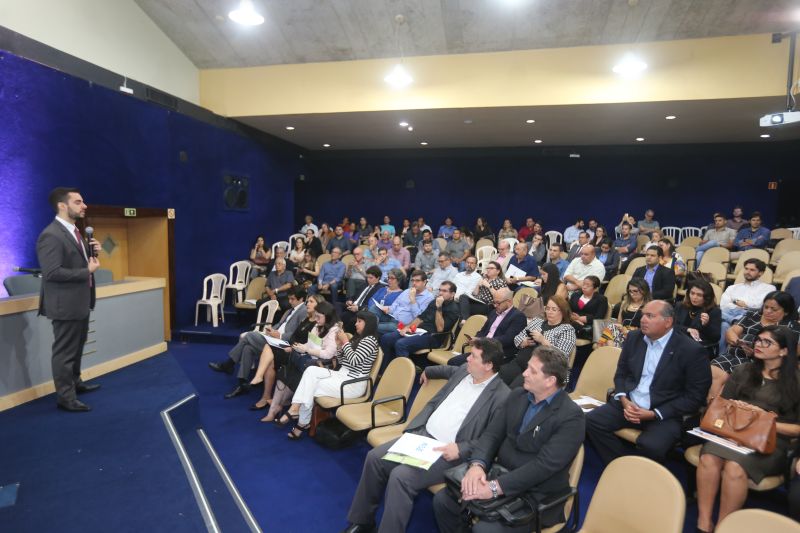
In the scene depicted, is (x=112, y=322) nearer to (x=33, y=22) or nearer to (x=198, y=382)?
(x=198, y=382)

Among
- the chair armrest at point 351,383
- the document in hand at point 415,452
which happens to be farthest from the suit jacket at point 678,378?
the chair armrest at point 351,383

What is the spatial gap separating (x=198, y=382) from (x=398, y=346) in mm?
2242

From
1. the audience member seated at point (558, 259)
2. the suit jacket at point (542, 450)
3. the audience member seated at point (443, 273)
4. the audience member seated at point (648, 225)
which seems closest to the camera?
the suit jacket at point (542, 450)

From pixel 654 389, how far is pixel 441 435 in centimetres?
137

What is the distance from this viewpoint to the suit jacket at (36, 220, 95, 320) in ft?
11.9

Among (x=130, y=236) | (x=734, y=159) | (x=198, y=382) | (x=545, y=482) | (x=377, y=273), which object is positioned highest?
(x=734, y=159)

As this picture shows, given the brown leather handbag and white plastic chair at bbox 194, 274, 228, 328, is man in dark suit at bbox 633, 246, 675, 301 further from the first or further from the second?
white plastic chair at bbox 194, 274, 228, 328

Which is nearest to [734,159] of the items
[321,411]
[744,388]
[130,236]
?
[744,388]

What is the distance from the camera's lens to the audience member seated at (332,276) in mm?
7223

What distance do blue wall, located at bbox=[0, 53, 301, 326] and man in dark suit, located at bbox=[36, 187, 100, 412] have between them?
175 cm

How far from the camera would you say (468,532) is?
2.34 meters

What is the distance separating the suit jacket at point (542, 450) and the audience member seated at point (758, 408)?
3.00 feet

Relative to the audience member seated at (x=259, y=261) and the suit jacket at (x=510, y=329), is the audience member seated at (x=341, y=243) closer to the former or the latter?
the audience member seated at (x=259, y=261)

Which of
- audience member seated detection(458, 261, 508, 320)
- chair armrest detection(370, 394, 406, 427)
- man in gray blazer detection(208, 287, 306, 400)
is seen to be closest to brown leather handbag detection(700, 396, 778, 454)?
chair armrest detection(370, 394, 406, 427)
